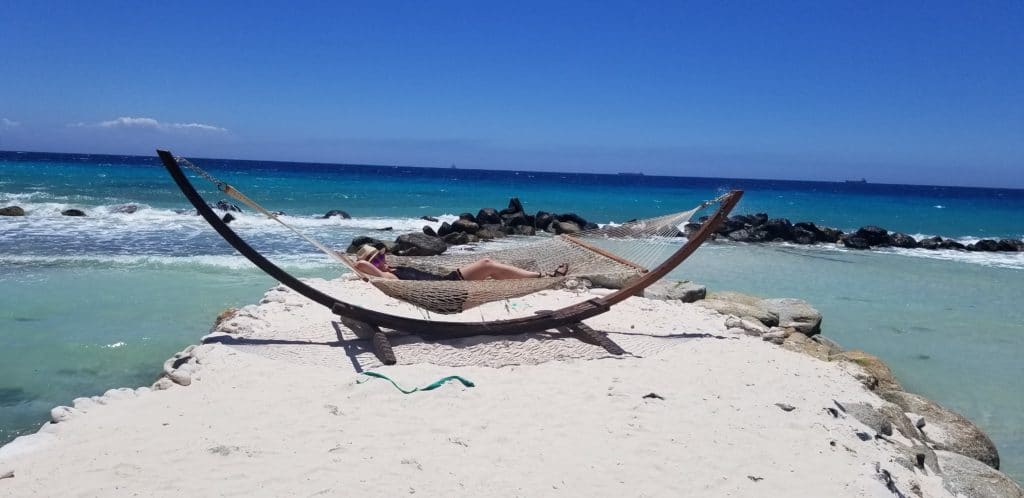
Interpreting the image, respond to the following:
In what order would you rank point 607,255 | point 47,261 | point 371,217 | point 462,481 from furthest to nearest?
point 371,217, point 47,261, point 607,255, point 462,481

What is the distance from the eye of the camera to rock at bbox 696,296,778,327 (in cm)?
634

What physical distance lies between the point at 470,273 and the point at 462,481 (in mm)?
3123

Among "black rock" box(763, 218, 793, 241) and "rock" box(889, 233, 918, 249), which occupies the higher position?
"black rock" box(763, 218, 793, 241)

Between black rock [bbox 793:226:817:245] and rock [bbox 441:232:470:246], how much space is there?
8.25m

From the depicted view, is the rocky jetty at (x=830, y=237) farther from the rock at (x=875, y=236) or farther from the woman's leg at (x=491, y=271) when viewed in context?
the woman's leg at (x=491, y=271)

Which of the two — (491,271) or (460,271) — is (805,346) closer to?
(491,271)

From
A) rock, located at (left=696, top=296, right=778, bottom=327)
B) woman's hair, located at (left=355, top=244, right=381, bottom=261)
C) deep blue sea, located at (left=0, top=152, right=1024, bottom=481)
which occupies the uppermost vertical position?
woman's hair, located at (left=355, top=244, right=381, bottom=261)

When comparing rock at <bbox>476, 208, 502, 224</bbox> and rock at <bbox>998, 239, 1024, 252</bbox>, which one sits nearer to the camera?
rock at <bbox>476, 208, 502, 224</bbox>

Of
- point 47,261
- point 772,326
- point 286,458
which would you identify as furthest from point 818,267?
point 47,261

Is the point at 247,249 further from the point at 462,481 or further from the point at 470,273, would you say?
the point at 462,481

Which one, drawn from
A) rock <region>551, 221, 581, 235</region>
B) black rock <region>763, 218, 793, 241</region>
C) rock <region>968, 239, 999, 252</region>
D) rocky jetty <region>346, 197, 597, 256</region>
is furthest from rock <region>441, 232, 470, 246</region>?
rock <region>968, 239, 999, 252</region>

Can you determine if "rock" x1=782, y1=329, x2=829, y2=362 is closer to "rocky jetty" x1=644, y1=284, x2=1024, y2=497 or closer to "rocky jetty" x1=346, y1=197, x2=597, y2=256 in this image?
"rocky jetty" x1=644, y1=284, x2=1024, y2=497

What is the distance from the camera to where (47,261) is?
9.48 m

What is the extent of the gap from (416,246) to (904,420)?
26.2 feet
